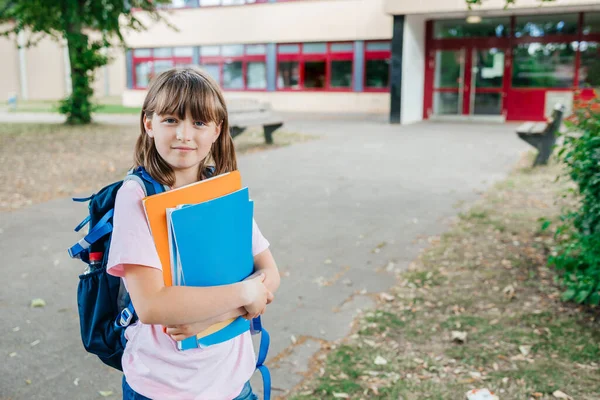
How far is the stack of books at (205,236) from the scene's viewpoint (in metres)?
1.52

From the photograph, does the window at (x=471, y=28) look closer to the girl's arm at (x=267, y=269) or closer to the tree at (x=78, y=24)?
the tree at (x=78, y=24)

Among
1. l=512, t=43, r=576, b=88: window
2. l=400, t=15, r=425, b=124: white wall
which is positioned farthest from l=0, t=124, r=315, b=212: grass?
l=512, t=43, r=576, b=88: window

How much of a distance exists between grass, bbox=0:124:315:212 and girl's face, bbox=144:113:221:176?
20.4 feet

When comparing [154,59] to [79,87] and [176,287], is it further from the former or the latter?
[176,287]

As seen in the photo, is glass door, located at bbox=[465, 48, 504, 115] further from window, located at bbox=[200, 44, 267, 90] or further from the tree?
the tree

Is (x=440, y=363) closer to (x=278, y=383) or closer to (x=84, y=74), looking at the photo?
(x=278, y=383)

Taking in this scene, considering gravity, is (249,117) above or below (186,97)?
below

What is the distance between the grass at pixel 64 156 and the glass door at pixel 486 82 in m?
7.91

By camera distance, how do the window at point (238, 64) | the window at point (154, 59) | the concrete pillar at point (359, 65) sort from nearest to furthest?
the concrete pillar at point (359, 65), the window at point (238, 64), the window at point (154, 59)

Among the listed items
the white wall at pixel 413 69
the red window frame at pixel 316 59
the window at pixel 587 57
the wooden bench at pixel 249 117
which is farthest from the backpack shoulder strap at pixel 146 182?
the red window frame at pixel 316 59

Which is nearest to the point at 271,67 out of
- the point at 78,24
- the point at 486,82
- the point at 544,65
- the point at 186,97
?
the point at 486,82

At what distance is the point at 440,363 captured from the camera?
3412 millimetres

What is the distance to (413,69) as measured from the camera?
20016mm

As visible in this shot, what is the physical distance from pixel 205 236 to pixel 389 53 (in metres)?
23.0
